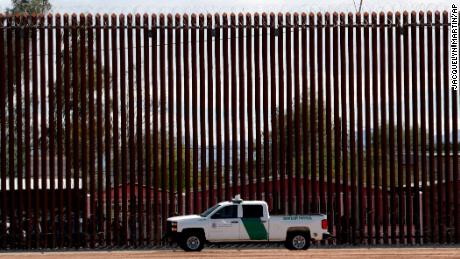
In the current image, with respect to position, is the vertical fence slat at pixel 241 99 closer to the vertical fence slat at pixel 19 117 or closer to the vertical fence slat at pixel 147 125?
the vertical fence slat at pixel 147 125

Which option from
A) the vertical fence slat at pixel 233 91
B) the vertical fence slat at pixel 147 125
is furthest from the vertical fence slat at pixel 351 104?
the vertical fence slat at pixel 147 125

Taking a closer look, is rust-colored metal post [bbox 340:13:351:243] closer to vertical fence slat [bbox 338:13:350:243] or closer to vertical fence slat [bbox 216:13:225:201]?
vertical fence slat [bbox 338:13:350:243]

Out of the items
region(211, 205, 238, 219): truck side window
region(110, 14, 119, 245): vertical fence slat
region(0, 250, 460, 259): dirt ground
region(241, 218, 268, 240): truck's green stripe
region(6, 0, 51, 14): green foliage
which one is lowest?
region(0, 250, 460, 259): dirt ground

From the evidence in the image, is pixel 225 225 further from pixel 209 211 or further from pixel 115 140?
pixel 115 140

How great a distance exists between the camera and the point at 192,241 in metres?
26.2

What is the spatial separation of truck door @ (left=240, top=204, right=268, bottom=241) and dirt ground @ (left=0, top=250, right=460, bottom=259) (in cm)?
38

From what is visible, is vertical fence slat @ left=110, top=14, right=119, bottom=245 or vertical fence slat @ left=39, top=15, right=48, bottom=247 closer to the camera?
vertical fence slat @ left=110, top=14, right=119, bottom=245

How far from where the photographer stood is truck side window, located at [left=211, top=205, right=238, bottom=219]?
26375mm

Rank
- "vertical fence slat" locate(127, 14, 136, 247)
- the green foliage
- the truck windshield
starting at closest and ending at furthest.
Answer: the truck windshield, "vertical fence slat" locate(127, 14, 136, 247), the green foliage

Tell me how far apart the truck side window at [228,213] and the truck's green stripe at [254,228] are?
0.26m

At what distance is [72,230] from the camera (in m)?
27.4

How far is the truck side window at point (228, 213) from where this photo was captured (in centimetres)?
2638

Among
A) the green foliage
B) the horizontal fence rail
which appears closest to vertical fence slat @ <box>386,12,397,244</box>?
the horizontal fence rail

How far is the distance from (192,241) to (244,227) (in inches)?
49.8
